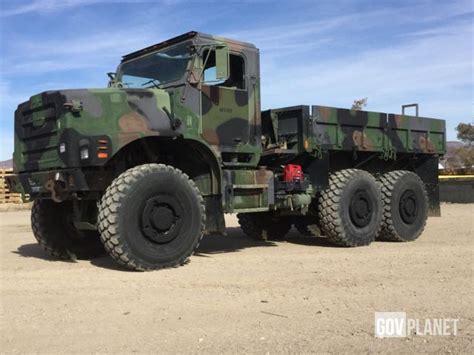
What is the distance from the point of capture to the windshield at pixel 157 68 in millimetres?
7941

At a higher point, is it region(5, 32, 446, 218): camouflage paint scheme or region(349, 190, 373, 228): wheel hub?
region(5, 32, 446, 218): camouflage paint scheme

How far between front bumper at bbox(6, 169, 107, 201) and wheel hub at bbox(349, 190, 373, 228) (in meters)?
4.18

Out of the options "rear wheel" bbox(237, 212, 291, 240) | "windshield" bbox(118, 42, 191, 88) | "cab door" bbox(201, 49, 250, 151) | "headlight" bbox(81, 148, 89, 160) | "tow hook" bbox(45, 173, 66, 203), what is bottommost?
"rear wheel" bbox(237, 212, 291, 240)

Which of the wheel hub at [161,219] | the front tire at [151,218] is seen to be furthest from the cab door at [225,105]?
the wheel hub at [161,219]

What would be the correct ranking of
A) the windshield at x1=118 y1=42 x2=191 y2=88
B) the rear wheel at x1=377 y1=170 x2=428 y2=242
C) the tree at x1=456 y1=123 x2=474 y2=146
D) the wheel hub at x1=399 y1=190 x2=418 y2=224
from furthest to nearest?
the tree at x1=456 y1=123 x2=474 y2=146 → the wheel hub at x1=399 y1=190 x2=418 y2=224 → the rear wheel at x1=377 y1=170 x2=428 y2=242 → the windshield at x1=118 y1=42 x2=191 y2=88

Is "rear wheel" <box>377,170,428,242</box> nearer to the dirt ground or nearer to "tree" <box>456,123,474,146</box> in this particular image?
the dirt ground

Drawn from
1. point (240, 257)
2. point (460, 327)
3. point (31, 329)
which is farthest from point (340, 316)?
point (240, 257)

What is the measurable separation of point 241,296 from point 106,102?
9.92ft

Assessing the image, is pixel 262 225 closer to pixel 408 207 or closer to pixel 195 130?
pixel 408 207

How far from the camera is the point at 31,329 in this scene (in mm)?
4551

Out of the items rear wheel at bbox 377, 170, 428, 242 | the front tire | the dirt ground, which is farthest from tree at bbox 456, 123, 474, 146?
the front tire

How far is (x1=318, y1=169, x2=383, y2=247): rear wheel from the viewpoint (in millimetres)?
9219

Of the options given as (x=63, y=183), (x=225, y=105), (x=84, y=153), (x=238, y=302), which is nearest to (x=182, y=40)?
(x=225, y=105)

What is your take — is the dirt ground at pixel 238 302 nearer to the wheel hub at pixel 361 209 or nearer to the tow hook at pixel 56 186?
the wheel hub at pixel 361 209
